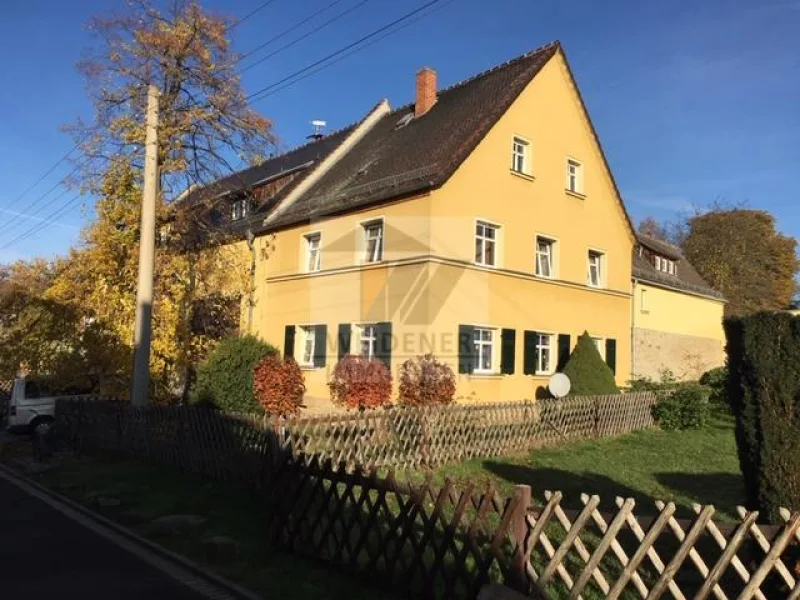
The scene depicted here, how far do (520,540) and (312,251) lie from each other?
21.2 metres

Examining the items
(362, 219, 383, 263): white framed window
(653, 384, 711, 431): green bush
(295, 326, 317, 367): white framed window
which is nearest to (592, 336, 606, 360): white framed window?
(653, 384, 711, 431): green bush

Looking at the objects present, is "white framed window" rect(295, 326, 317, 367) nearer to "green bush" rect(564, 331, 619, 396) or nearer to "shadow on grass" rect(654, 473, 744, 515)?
"green bush" rect(564, 331, 619, 396)

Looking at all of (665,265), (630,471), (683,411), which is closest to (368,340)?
(683,411)

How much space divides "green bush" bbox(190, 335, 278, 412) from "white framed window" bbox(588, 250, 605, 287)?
1536 centimetres

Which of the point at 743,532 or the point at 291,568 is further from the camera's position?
the point at 291,568

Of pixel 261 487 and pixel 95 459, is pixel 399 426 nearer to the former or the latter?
pixel 261 487

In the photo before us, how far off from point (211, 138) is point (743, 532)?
19.4 meters

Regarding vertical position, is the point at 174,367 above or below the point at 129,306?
below

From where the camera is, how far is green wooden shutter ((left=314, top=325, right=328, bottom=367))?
919 inches

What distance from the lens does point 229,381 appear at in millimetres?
16703

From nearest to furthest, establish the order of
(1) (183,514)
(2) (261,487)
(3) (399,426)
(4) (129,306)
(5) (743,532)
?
(5) (743,532) < (1) (183,514) < (2) (261,487) < (3) (399,426) < (4) (129,306)

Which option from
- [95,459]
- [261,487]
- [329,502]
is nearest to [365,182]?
[95,459]

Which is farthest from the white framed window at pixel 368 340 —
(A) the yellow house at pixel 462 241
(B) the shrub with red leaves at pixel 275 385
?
(B) the shrub with red leaves at pixel 275 385

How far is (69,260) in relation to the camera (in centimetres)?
2056
